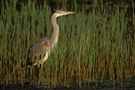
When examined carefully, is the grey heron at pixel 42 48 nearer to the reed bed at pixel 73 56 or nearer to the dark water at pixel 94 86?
the reed bed at pixel 73 56

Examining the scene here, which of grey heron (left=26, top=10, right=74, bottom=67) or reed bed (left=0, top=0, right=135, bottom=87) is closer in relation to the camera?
reed bed (left=0, top=0, right=135, bottom=87)

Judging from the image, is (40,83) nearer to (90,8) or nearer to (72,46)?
(72,46)

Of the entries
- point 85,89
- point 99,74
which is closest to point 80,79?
point 85,89

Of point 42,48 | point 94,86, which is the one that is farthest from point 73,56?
point 42,48

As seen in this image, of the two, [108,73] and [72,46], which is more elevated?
[72,46]

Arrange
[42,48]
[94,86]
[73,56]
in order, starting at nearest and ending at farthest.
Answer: [94,86], [73,56], [42,48]

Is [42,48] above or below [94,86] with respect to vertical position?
above

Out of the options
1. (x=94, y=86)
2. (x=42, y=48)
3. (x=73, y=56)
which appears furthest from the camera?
(x=42, y=48)

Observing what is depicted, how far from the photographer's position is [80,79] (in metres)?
7.53

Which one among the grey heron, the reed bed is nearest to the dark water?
the reed bed

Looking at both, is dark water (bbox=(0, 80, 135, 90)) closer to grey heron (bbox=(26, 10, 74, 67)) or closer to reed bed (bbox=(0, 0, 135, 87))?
reed bed (bbox=(0, 0, 135, 87))

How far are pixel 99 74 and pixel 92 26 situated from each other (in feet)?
2.99

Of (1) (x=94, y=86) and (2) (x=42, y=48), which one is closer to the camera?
(1) (x=94, y=86)

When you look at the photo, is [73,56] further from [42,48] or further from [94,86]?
[42,48]
